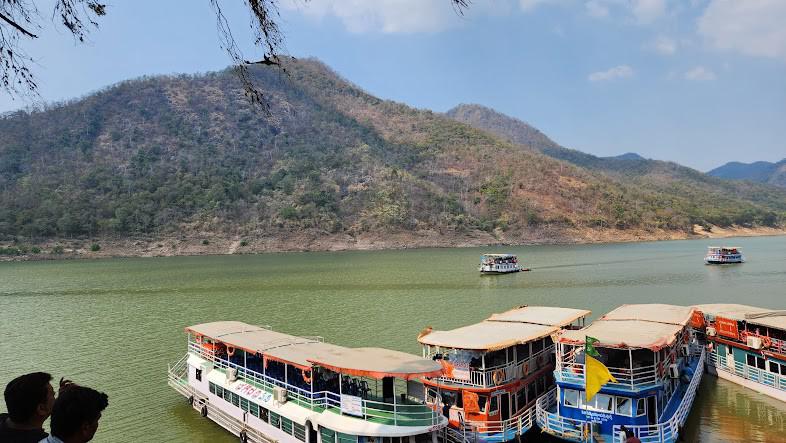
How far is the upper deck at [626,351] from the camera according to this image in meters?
17.2

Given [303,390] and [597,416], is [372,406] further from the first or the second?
[597,416]

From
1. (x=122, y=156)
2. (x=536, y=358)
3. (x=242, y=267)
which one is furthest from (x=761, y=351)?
(x=122, y=156)

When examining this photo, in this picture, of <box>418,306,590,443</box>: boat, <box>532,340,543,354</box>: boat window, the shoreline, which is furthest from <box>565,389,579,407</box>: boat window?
the shoreline

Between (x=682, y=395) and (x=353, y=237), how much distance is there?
126m

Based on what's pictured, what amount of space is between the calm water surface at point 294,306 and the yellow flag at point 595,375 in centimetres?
413

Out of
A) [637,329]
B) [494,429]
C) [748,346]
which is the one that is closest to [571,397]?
[494,429]

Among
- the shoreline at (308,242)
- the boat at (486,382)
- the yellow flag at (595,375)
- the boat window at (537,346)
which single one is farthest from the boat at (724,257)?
the yellow flag at (595,375)

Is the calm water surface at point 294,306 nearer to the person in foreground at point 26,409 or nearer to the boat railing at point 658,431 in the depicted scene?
the boat railing at point 658,431

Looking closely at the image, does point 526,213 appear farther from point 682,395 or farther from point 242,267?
point 682,395

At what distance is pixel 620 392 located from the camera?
1695 centimetres

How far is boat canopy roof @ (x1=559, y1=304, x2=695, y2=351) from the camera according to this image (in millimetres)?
17489

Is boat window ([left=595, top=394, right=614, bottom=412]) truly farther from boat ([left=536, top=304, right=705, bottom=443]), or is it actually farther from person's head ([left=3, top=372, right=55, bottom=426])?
person's head ([left=3, top=372, right=55, bottom=426])

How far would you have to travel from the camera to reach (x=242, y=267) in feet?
311

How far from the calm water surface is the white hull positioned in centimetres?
33
